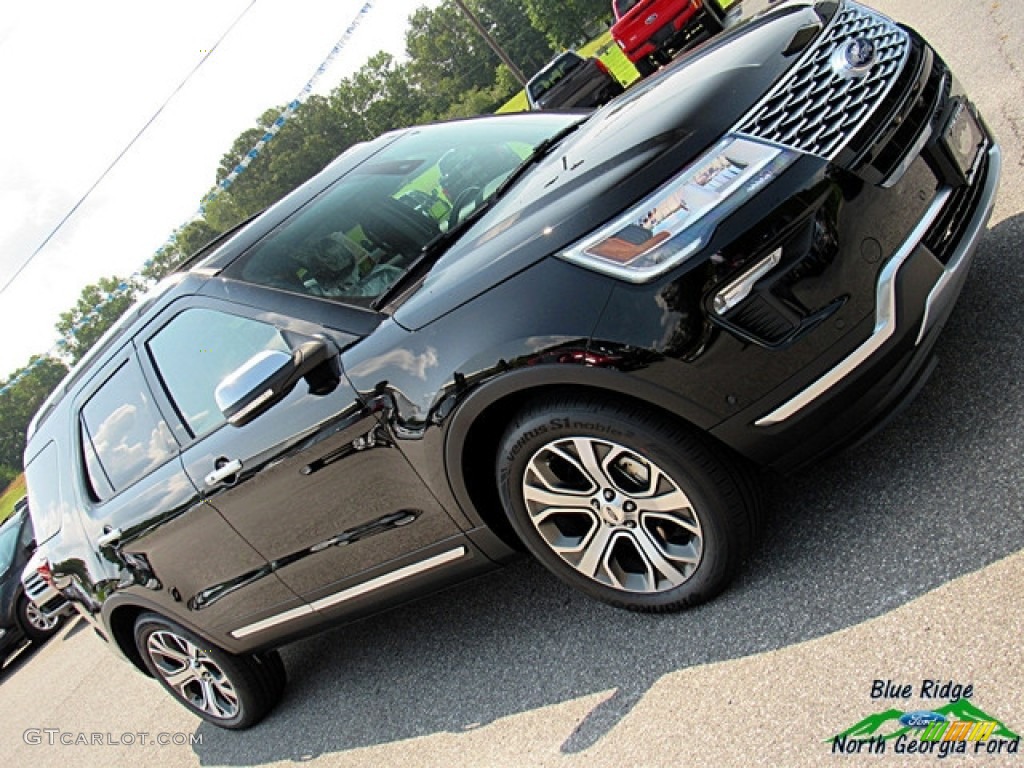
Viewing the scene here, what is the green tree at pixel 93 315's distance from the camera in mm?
18594

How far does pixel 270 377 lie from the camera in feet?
9.37

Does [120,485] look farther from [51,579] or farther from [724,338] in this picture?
[724,338]

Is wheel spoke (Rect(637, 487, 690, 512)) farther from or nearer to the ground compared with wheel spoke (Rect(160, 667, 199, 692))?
nearer to the ground

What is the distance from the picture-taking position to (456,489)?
2979 millimetres

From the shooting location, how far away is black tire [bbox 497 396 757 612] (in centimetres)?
259

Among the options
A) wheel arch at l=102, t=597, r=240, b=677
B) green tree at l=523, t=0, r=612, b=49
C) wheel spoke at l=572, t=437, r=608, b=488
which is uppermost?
wheel arch at l=102, t=597, r=240, b=677

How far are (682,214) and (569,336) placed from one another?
46 cm

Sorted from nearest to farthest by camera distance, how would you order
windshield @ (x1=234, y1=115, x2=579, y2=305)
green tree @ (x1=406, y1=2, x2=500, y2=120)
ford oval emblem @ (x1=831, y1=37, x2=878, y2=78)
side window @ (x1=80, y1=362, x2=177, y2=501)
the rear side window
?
ford oval emblem @ (x1=831, y1=37, x2=878, y2=78)
windshield @ (x1=234, y1=115, x2=579, y2=305)
side window @ (x1=80, y1=362, x2=177, y2=501)
the rear side window
green tree @ (x1=406, y1=2, x2=500, y2=120)

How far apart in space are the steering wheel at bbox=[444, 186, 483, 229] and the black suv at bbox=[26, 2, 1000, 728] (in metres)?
0.02

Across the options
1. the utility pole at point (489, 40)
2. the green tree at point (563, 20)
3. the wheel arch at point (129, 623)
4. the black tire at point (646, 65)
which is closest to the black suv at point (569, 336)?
the wheel arch at point (129, 623)

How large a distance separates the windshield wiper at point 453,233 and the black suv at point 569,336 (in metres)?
0.02

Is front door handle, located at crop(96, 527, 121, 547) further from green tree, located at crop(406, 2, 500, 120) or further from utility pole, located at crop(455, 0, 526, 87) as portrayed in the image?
green tree, located at crop(406, 2, 500, 120)

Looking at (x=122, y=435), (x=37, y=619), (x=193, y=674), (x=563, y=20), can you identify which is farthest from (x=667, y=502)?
(x=563, y=20)

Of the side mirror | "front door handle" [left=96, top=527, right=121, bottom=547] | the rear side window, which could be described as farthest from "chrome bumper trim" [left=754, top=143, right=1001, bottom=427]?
the rear side window
